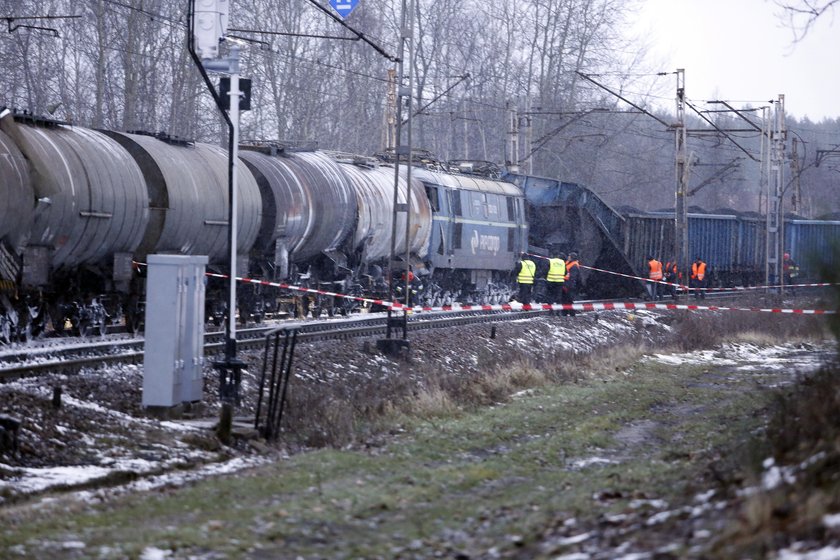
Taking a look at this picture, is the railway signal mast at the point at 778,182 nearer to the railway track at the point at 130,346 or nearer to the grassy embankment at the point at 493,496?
the railway track at the point at 130,346

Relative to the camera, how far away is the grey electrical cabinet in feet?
39.1

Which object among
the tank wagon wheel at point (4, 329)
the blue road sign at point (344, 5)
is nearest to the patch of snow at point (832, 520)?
the tank wagon wheel at point (4, 329)

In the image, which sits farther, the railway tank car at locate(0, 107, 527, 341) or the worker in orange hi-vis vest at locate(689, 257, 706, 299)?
the worker in orange hi-vis vest at locate(689, 257, 706, 299)

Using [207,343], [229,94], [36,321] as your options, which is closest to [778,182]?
[207,343]

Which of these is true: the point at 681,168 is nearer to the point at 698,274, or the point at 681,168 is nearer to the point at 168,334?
the point at 698,274

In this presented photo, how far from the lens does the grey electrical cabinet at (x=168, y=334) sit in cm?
1191

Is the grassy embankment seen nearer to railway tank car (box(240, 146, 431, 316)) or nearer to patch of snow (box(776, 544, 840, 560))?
patch of snow (box(776, 544, 840, 560))

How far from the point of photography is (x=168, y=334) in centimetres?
1192

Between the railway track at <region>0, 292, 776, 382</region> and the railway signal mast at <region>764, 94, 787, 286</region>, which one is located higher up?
the railway signal mast at <region>764, 94, 787, 286</region>

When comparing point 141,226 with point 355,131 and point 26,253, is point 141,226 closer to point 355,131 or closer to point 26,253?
point 26,253

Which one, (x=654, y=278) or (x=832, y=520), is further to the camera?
(x=654, y=278)

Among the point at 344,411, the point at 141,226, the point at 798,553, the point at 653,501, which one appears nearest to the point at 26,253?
the point at 141,226

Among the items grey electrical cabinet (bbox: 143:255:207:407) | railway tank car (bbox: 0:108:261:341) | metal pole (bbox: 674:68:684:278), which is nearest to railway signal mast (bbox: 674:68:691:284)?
metal pole (bbox: 674:68:684:278)

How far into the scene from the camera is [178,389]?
39.7 feet
